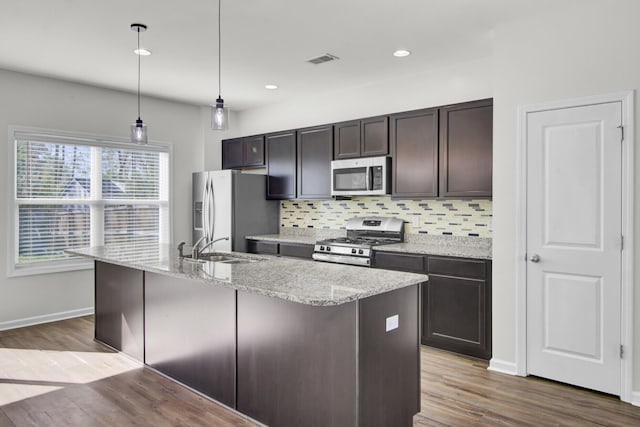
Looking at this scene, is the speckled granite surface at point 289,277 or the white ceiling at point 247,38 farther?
the white ceiling at point 247,38

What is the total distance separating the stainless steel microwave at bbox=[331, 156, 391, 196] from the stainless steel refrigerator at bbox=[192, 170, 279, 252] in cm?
117

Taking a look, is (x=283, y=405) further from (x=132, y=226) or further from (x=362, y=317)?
(x=132, y=226)

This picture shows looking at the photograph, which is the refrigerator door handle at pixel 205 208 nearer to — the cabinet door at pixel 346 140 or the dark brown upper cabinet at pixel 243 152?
the dark brown upper cabinet at pixel 243 152

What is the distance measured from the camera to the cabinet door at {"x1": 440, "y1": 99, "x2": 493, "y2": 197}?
147 inches

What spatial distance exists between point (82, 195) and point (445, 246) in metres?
3.98

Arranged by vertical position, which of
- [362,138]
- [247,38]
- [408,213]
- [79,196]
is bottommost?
[408,213]

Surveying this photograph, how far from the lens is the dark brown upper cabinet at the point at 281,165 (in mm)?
5348

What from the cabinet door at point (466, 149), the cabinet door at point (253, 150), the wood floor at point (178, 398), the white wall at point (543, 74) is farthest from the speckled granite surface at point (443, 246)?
the cabinet door at point (253, 150)

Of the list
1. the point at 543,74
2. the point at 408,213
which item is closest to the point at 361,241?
the point at 408,213

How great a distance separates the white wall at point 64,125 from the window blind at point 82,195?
0.14m

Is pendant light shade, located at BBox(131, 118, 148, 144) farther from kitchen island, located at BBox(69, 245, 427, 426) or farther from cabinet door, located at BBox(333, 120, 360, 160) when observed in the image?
cabinet door, located at BBox(333, 120, 360, 160)

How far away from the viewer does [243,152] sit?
595 cm

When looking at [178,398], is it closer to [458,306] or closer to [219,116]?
[219,116]

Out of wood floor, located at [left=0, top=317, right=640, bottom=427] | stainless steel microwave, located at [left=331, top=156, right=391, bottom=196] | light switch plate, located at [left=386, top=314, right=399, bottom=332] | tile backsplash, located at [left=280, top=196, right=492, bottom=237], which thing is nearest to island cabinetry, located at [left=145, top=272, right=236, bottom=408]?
wood floor, located at [left=0, top=317, right=640, bottom=427]
